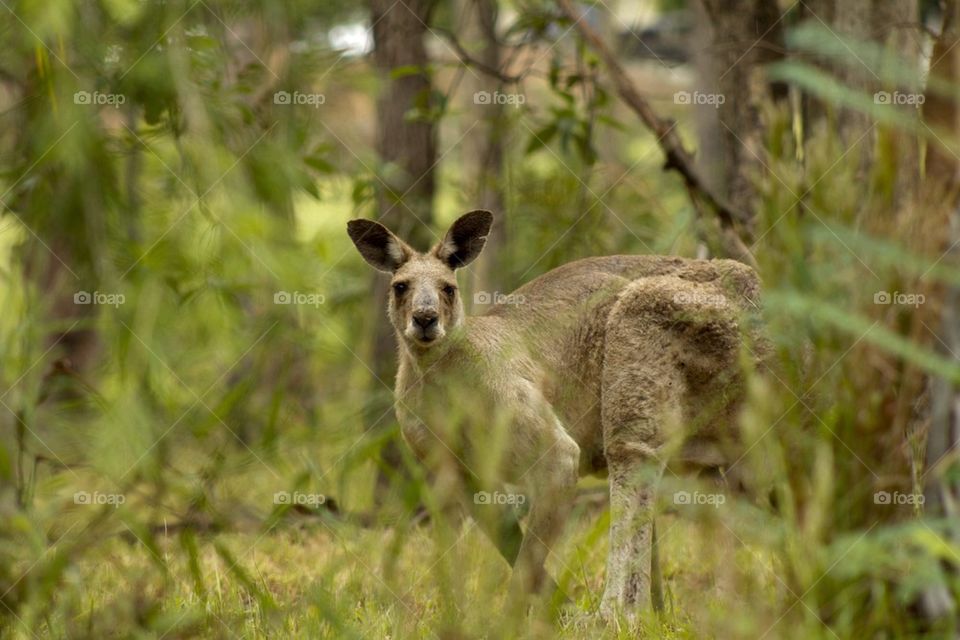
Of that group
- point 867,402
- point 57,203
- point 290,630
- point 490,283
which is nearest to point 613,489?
point 290,630

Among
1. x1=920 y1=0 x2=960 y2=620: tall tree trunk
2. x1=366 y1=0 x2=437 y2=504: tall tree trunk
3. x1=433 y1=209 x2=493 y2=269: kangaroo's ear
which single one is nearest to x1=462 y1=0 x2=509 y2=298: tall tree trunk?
x1=366 y1=0 x2=437 y2=504: tall tree trunk

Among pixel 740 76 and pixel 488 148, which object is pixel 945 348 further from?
pixel 488 148

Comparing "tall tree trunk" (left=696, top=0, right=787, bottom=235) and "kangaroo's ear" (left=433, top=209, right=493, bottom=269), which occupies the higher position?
"tall tree trunk" (left=696, top=0, right=787, bottom=235)

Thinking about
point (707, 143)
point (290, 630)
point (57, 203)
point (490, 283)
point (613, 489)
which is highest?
point (707, 143)

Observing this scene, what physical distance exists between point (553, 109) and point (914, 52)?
82.4 inches

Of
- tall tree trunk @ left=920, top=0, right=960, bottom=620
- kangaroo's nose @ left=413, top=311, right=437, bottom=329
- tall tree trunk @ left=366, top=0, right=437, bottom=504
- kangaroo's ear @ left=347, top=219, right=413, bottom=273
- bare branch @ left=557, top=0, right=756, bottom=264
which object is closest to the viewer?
tall tree trunk @ left=920, top=0, right=960, bottom=620

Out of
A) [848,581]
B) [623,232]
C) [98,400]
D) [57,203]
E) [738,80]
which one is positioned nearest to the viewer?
[98,400]

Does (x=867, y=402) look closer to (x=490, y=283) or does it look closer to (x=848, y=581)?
(x=848, y=581)

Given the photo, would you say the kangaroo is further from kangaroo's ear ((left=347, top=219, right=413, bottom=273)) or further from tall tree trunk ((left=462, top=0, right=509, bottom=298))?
tall tree trunk ((left=462, top=0, right=509, bottom=298))

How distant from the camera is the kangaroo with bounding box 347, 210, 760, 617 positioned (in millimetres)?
5430

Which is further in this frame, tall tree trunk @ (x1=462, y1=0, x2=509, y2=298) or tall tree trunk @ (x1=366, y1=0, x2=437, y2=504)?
tall tree trunk @ (x1=462, y1=0, x2=509, y2=298)

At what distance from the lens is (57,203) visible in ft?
8.52

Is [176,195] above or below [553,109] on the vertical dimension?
below

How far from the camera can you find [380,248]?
5.87 m
